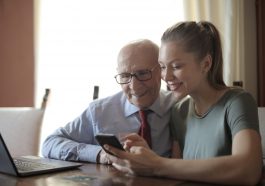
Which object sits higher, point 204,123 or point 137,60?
point 137,60

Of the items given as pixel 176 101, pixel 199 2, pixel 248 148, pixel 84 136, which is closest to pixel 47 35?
pixel 199 2

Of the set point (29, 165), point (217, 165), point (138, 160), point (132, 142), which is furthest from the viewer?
point (29, 165)

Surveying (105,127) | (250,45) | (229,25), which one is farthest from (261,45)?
(105,127)

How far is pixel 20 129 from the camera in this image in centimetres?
220

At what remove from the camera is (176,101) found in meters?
1.64


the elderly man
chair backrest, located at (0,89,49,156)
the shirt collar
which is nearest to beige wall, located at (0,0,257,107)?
chair backrest, located at (0,89,49,156)

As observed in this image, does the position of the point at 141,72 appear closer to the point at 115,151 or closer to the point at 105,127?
the point at 105,127

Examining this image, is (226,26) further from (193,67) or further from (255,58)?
(193,67)

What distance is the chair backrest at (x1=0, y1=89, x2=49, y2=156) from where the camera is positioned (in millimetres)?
2170

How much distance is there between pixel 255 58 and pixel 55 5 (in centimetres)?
166

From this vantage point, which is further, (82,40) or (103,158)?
(82,40)

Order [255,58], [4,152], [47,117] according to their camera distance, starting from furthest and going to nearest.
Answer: [47,117], [255,58], [4,152]

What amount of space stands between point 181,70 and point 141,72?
39 centimetres


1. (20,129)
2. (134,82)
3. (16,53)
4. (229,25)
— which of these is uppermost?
(229,25)
